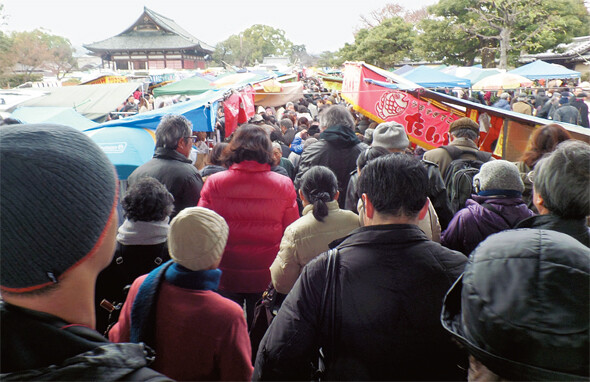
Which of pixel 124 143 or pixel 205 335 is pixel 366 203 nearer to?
pixel 205 335

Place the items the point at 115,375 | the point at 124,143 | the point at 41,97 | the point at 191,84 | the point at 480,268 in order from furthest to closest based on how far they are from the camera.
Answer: the point at 191,84 → the point at 41,97 → the point at 124,143 → the point at 480,268 → the point at 115,375

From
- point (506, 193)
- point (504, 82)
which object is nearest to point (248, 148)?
point (506, 193)

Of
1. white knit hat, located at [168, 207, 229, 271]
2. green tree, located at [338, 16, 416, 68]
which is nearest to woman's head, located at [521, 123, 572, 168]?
white knit hat, located at [168, 207, 229, 271]

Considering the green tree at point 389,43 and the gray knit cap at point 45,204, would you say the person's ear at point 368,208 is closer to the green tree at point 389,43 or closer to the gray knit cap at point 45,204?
the gray knit cap at point 45,204

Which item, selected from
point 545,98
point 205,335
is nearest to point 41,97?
point 205,335

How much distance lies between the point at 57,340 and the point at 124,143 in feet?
9.74

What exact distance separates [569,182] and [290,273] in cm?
135

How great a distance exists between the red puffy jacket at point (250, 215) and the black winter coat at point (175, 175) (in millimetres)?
410

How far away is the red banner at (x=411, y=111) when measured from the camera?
15.4ft

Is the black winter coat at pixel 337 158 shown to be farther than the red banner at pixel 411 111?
No

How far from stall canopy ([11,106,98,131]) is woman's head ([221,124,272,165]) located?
8.58ft

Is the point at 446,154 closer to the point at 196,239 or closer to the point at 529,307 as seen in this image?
the point at 196,239

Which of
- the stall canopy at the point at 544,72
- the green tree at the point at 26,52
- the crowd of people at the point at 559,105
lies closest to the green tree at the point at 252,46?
the green tree at the point at 26,52

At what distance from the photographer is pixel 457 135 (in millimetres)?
3623
